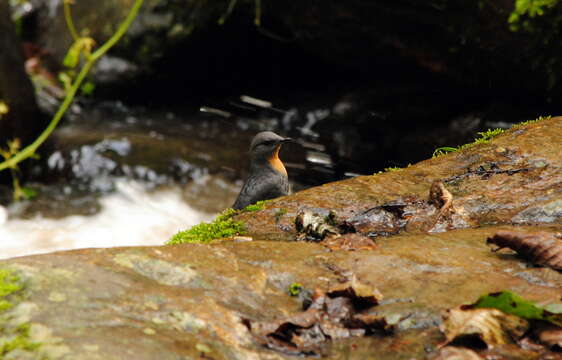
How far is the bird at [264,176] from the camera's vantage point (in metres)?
5.37

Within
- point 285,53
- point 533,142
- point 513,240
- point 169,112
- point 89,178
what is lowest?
point 513,240

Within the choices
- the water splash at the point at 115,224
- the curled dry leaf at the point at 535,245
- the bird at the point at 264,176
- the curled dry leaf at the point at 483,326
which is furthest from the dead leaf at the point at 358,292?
the water splash at the point at 115,224

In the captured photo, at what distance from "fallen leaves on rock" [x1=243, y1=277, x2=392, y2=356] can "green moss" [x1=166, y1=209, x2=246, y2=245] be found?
121 cm

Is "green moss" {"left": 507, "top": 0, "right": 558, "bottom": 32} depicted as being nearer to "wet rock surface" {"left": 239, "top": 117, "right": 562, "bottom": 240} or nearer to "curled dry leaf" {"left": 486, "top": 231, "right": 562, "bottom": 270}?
"wet rock surface" {"left": 239, "top": 117, "right": 562, "bottom": 240}

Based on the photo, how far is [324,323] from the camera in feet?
7.38

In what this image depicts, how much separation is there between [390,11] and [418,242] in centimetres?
697

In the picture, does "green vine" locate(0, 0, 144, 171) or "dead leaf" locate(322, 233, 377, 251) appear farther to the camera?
"green vine" locate(0, 0, 144, 171)

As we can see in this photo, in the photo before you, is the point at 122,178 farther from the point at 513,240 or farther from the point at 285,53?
the point at 513,240

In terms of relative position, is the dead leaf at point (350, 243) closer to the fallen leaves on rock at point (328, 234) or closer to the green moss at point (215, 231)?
the fallen leaves on rock at point (328, 234)

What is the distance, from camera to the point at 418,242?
9.87 ft

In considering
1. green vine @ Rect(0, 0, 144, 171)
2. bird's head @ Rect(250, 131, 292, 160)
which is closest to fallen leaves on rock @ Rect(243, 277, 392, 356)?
green vine @ Rect(0, 0, 144, 171)

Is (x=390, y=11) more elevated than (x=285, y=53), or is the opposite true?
(x=285, y=53)

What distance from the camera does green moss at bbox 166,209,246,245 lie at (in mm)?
3520

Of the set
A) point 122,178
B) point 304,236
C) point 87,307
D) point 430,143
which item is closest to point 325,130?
point 430,143
